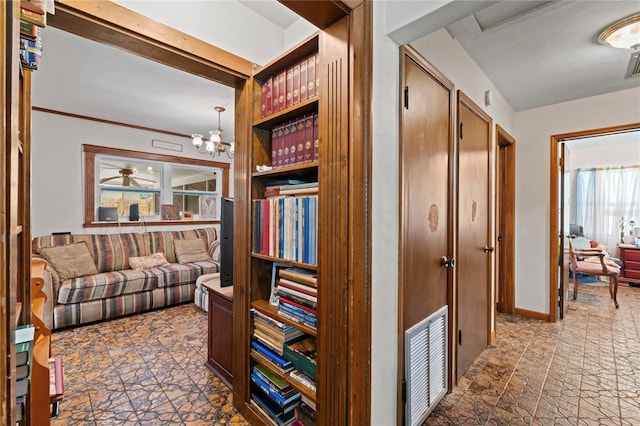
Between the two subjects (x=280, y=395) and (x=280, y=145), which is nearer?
(x=280, y=395)

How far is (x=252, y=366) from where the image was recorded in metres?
1.76

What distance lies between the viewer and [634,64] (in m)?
2.39

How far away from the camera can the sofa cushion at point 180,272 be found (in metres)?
3.80

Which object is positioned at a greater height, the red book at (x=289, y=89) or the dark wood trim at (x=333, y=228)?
the red book at (x=289, y=89)

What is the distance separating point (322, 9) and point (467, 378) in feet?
8.49

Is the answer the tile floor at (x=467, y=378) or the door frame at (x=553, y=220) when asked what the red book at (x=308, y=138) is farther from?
the door frame at (x=553, y=220)

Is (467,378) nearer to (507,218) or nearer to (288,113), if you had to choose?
(507,218)

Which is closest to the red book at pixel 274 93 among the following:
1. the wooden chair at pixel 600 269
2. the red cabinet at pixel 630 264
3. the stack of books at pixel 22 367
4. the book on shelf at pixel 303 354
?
the book on shelf at pixel 303 354

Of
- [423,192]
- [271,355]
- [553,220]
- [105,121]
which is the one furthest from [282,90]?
[105,121]

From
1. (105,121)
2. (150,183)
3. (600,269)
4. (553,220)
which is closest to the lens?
(553,220)

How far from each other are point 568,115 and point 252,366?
4.07 metres

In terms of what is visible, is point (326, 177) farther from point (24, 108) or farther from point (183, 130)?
point (183, 130)

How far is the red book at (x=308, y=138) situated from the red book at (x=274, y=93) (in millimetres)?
232

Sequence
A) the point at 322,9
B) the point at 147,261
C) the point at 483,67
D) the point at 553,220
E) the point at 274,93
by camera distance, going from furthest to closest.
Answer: the point at 147,261 → the point at 553,220 → the point at 483,67 → the point at 274,93 → the point at 322,9
